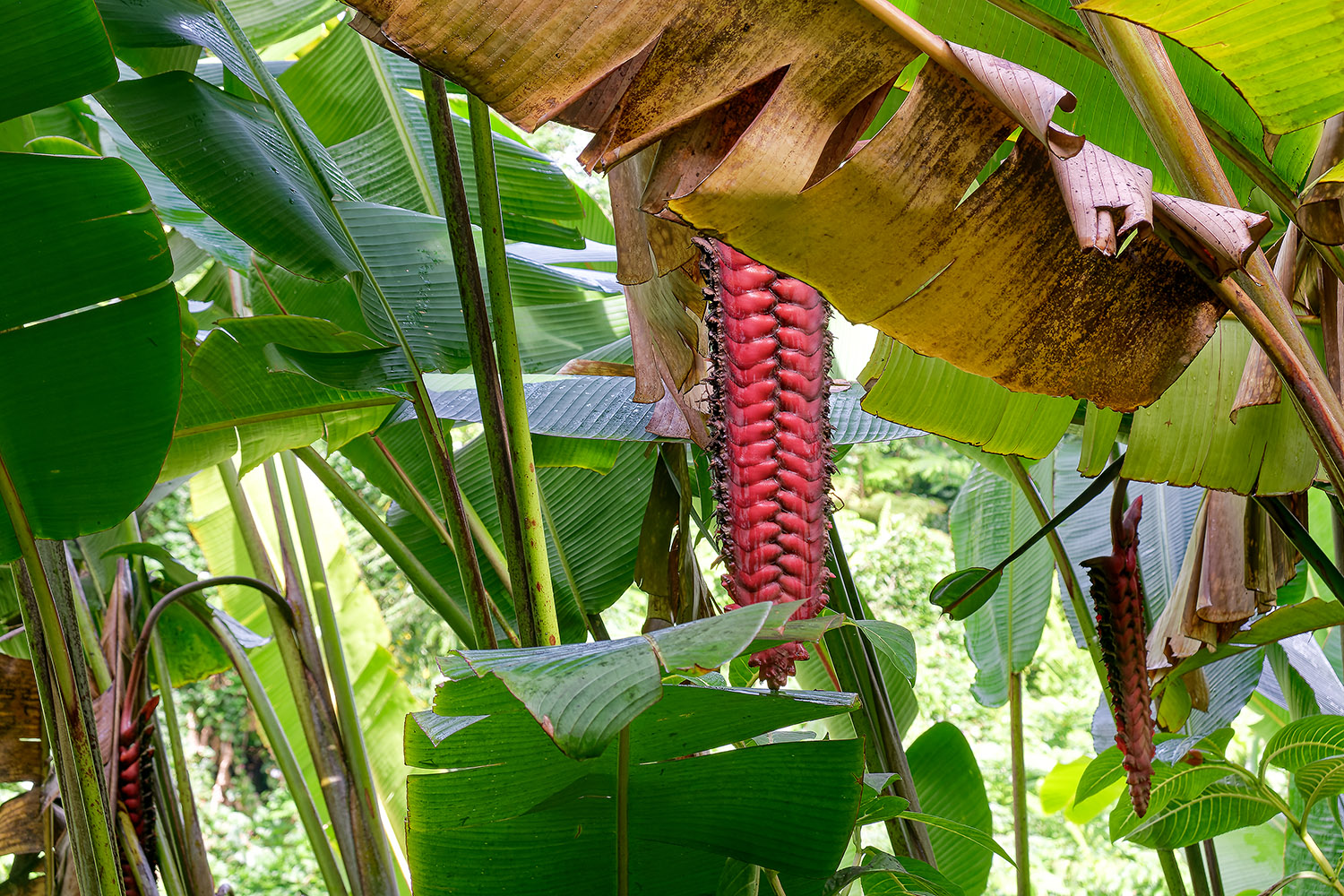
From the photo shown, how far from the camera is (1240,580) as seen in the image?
0.81 meters

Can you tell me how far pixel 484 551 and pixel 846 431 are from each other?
0.42 metres

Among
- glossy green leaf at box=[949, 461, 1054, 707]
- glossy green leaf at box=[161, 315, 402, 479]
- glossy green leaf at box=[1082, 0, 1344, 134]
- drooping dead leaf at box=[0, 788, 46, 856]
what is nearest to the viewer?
glossy green leaf at box=[1082, 0, 1344, 134]

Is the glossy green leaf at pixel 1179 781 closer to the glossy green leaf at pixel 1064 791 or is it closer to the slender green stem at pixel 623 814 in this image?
the slender green stem at pixel 623 814

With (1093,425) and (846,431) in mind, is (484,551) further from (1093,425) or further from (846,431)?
(1093,425)

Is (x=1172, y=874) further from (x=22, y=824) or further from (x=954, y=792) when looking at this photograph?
(x=22, y=824)

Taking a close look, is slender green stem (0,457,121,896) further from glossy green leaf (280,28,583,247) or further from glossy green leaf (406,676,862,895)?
glossy green leaf (280,28,583,247)

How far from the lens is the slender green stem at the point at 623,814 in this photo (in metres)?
0.45

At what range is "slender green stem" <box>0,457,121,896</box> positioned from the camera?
0.62 metres

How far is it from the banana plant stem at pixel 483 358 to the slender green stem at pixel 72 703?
1.06ft

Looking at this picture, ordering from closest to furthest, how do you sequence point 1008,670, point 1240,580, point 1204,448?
point 1204,448 → point 1240,580 → point 1008,670

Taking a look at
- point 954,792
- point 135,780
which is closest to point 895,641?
point 135,780

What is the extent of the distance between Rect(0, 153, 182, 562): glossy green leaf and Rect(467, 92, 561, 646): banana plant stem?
0.23 metres

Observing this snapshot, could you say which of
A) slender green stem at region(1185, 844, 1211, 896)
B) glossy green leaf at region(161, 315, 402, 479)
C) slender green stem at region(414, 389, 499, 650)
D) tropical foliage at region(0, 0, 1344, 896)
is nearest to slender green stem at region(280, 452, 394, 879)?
tropical foliage at region(0, 0, 1344, 896)

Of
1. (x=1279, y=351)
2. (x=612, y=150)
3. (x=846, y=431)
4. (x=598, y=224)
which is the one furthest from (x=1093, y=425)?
(x=598, y=224)
